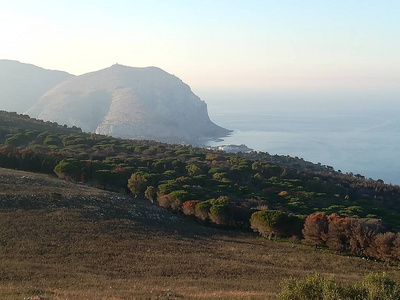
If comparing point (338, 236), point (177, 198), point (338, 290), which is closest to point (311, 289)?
point (338, 290)

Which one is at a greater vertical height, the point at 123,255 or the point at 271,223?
the point at 271,223

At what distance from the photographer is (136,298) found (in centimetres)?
1116

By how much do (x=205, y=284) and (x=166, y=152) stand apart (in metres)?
46.6

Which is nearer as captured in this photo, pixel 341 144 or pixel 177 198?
pixel 177 198

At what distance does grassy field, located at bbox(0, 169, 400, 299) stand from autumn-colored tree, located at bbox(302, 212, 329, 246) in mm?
1099

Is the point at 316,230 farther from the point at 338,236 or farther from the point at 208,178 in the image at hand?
the point at 208,178

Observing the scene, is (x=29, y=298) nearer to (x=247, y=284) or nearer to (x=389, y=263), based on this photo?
(x=247, y=284)

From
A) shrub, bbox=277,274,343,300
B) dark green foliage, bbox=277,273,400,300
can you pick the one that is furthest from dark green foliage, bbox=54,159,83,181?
shrub, bbox=277,274,343,300

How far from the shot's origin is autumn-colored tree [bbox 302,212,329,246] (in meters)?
25.4

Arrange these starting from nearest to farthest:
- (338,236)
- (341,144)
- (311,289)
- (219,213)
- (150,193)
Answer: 1. (311,289)
2. (338,236)
3. (219,213)
4. (150,193)
5. (341,144)

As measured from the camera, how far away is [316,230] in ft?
83.2

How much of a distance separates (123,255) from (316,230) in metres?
13.9

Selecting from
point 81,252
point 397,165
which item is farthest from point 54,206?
point 397,165

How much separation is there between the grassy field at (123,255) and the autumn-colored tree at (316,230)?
110cm
